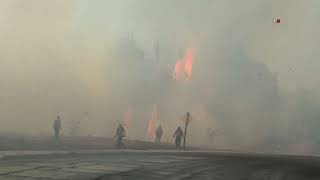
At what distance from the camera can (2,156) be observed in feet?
71.2

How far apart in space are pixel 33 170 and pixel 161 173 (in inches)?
173

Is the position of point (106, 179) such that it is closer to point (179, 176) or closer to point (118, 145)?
point (179, 176)

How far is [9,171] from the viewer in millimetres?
15117

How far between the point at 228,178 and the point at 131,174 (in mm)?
3283

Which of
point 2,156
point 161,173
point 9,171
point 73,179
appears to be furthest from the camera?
point 2,156

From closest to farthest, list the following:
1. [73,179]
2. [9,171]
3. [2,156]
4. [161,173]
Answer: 1. [73,179]
2. [9,171]
3. [161,173]
4. [2,156]

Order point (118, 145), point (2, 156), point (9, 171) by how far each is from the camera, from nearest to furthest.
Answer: point (9, 171)
point (2, 156)
point (118, 145)

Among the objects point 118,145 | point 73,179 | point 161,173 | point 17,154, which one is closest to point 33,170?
point 73,179

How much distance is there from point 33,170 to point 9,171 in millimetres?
828

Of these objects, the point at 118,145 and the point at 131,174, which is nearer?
the point at 131,174

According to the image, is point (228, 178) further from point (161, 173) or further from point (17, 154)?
point (17, 154)

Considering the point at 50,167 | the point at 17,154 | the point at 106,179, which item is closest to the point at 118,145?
the point at 17,154

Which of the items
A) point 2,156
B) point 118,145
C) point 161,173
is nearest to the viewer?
point 161,173

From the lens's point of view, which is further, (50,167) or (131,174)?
(50,167)
